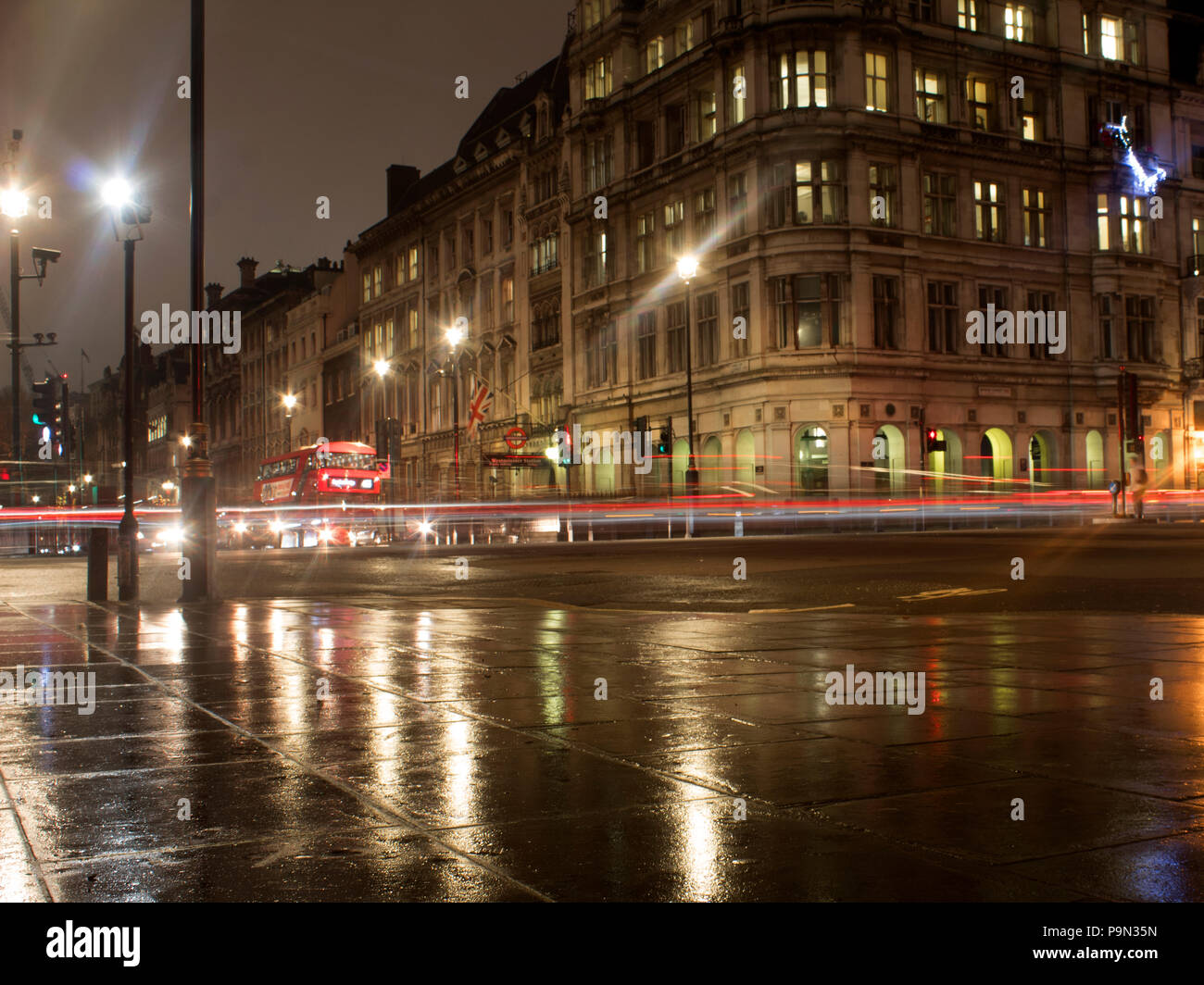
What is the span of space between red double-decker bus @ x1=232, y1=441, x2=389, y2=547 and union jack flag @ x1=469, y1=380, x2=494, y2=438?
207 inches

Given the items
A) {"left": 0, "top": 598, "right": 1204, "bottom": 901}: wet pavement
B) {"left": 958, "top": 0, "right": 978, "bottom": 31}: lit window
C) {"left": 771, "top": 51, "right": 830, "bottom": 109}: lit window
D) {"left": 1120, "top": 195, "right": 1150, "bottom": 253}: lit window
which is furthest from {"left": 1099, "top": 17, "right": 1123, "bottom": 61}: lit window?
{"left": 0, "top": 598, "right": 1204, "bottom": 901}: wet pavement

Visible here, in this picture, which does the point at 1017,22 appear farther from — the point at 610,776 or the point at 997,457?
the point at 610,776

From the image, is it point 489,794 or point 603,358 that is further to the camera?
point 603,358

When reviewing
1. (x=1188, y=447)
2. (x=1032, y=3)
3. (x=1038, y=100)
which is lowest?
(x=1188, y=447)

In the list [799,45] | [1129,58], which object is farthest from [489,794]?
[1129,58]

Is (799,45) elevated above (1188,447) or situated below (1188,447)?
above

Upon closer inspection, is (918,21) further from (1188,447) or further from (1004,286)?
(1188,447)

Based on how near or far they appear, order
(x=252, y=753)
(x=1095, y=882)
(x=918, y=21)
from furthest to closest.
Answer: (x=918, y=21) → (x=252, y=753) → (x=1095, y=882)

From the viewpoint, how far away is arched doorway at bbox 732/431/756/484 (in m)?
47.3

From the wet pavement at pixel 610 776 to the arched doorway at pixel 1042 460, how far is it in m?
43.6

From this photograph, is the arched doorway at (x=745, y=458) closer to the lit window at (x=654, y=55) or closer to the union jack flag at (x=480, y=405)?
the union jack flag at (x=480, y=405)

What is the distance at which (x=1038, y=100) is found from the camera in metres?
52.7

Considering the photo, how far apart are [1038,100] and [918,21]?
278 inches

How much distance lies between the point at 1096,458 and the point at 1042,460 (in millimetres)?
2422
